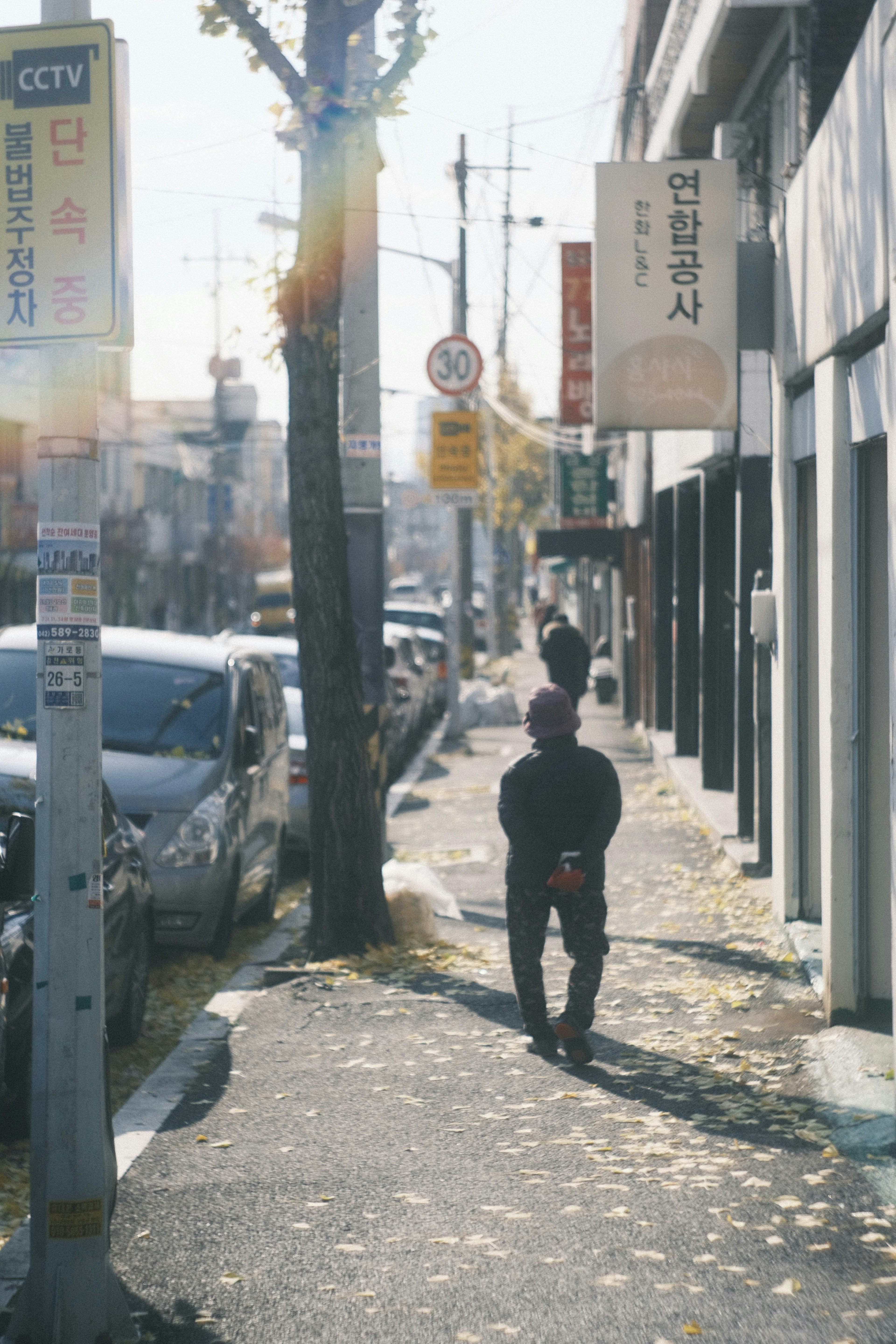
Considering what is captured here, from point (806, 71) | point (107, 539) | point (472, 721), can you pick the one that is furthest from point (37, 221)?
point (107, 539)

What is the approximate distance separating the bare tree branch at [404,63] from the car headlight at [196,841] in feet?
13.5

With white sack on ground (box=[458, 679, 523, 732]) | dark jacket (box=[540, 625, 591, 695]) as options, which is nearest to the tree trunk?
dark jacket (box=[540, 625, 591, 695])

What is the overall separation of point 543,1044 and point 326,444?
12.3ft

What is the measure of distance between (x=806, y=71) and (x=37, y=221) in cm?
674

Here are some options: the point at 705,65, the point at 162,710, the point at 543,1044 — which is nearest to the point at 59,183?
the point at 543,1044

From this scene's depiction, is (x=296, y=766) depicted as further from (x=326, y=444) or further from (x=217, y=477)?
(x=217, y=477)

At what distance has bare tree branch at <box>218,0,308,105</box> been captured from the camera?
854 cm

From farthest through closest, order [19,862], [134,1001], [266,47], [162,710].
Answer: [162,710] < [266,47] < [134,1001] < [19,862]

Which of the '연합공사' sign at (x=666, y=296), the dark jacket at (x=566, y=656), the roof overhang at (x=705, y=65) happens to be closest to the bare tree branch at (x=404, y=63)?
the '연합공사' sign at (x=666, y=296)

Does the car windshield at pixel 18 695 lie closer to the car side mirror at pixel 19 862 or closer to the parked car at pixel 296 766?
the parked car at pixel 296 766

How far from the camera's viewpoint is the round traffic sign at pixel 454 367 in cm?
2095

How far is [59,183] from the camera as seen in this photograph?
14.2 ft

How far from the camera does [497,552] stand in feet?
153

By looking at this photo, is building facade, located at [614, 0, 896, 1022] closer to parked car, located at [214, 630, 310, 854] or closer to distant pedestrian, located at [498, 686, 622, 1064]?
A: distant pedestrian, located at [498, 686, 622, 1064]
